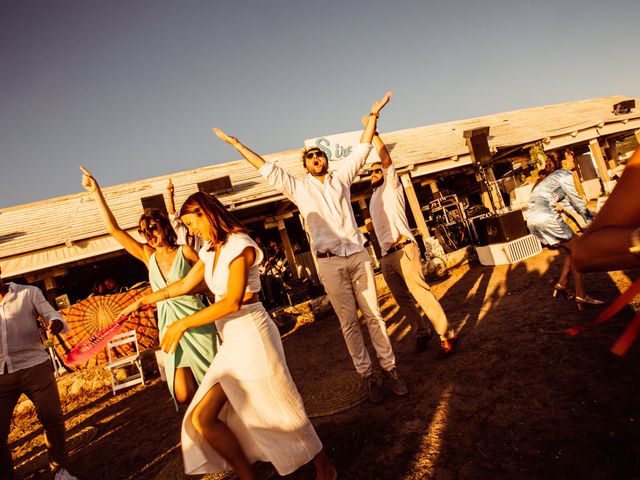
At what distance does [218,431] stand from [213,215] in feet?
3.87

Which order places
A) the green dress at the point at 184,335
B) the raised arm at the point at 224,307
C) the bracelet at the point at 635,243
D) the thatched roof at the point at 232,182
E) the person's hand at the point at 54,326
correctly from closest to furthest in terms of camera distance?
the bracelet at the point at 635,243 < the raised arm at the point at 224,307 < the green dress at the point at 184,335 < the person's hand at the point at 54,326 < the thatched roof at the point at 232,182

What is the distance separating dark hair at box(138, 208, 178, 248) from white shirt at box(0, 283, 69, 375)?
137 cm

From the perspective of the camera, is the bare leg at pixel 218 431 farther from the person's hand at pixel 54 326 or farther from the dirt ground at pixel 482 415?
the person's hand at pixel 54 326

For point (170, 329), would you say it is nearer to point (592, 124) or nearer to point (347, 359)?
point (347, 359)

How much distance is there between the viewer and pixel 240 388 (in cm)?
183

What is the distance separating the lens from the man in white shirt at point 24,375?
291 centimetres

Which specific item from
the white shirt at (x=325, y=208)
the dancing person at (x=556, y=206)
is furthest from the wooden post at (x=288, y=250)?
the white shirt at (x=325, y=208)

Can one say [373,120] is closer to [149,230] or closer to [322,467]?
[149,230]

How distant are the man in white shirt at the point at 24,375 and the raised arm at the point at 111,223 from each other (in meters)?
1.04

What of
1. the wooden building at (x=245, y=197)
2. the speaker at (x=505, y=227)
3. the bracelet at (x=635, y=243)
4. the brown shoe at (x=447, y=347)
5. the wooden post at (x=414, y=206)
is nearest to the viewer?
the bracelet at (x=635, y=243)

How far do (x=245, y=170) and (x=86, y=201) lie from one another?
17.5 feet

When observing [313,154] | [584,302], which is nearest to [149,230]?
[313,154]

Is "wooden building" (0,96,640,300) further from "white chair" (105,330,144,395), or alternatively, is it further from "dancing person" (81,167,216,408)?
"dancing person" (81,167,216,408)

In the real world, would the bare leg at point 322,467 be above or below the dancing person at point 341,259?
below
